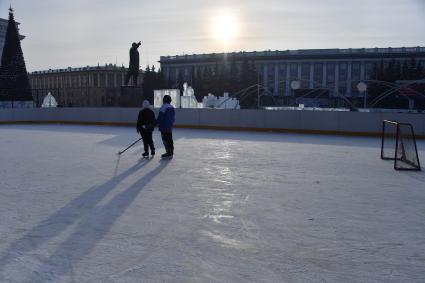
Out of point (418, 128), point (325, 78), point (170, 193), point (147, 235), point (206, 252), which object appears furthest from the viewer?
point (325, 78)

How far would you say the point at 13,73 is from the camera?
2647 cm

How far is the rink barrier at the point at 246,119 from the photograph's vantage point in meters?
15.7

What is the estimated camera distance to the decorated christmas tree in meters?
26.0

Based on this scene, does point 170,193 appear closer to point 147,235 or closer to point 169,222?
point 169,222

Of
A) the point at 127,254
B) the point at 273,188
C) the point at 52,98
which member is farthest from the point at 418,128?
the point at 52,98

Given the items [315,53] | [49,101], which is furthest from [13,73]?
[315,53]

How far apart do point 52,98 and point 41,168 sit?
20210 mm

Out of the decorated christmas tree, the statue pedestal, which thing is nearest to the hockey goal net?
the statue pedestal

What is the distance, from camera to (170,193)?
5.90 metres

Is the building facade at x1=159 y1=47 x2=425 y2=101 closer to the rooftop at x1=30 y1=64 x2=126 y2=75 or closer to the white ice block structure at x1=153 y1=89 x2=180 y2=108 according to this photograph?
the rooftop at x1=30 y1=64 x2=126 y2=75

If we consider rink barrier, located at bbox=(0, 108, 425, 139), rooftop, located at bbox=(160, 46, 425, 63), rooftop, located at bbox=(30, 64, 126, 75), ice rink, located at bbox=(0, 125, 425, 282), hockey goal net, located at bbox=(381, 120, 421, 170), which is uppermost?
rooftop, located at bbox=(160, 46, 425, 63)

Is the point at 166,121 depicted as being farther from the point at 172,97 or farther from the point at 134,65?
the point at 172,97

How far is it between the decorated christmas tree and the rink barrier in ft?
10.6

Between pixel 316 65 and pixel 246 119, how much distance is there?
74.9 m
